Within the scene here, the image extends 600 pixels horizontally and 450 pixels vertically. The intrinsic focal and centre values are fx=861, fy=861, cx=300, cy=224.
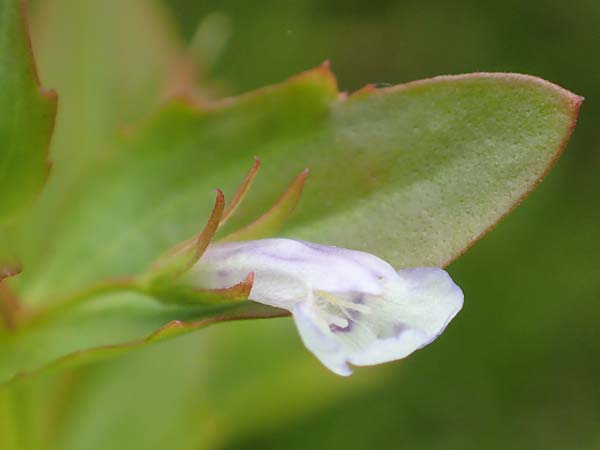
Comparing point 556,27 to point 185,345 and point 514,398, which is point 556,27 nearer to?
point 514,398

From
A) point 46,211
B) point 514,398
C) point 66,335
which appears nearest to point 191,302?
point 66,335

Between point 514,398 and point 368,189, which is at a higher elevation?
point 368,189

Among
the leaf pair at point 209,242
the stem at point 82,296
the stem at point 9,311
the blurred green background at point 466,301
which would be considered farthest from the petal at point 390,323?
the blurred green background at point 466,301

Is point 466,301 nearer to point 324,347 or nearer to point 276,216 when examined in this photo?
point 276,216

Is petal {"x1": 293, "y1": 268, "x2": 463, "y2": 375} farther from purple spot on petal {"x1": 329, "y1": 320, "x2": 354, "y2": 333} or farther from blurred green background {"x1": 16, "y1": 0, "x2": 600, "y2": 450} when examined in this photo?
blurred green background {"x1": 16, "y1": 0, "x2": 600, "y2": 450}

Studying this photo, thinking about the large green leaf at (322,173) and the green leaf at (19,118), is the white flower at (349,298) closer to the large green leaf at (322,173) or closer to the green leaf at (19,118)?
the large green leaf at (322,173)

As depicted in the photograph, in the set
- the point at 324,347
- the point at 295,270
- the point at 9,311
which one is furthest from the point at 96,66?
the point at 324,347

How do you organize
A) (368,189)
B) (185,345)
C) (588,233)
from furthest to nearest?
(588,233) → (185,345) → (368,189)
